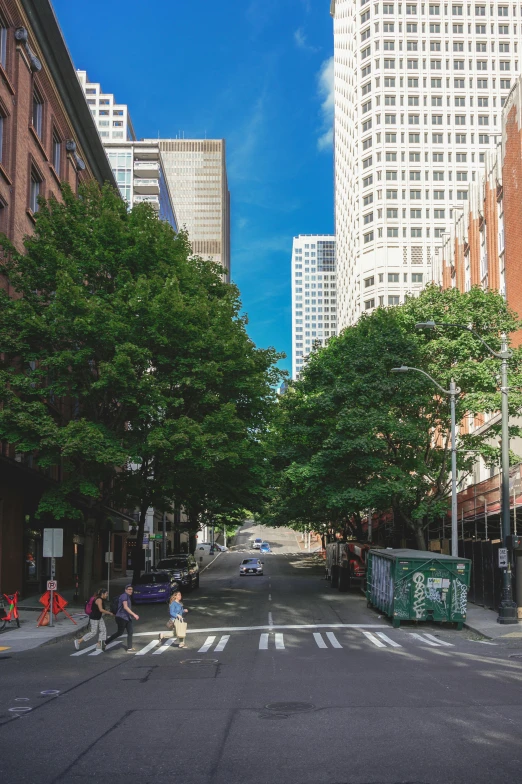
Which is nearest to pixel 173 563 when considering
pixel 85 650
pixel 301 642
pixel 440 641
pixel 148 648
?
pixel 301 642

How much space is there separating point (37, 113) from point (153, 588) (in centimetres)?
2209

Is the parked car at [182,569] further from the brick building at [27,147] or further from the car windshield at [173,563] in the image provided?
the brick building at [27,147]

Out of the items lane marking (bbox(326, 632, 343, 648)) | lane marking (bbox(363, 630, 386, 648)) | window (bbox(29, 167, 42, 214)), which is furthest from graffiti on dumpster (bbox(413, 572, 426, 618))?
window (bbox(29, 167, 42, 214))

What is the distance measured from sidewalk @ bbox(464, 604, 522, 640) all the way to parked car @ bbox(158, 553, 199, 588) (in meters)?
14.5

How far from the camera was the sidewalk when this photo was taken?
2203cm

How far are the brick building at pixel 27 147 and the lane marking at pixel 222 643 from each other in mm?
9765

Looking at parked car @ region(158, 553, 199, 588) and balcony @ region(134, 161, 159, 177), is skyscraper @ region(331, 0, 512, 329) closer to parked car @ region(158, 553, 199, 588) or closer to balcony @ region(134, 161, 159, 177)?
balcony @ region(134, 161, 159, 177)

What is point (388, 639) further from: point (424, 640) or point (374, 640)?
point (424, 640)

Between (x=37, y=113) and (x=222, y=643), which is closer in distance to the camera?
(x=222, y=643)

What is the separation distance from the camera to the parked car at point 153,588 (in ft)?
105

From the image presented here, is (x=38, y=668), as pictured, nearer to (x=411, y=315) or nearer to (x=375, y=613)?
(x=375, y=613)

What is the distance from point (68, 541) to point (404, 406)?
18969 millimetres

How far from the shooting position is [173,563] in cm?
4003

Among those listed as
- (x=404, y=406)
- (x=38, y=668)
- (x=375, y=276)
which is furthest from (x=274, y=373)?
(x=375, y=276)
